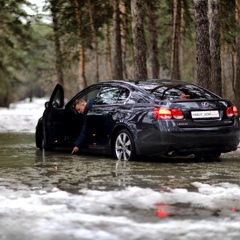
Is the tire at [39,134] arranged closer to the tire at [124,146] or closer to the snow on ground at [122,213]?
the tire at [124,146]

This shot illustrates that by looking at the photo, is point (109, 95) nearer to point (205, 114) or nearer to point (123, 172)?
point (205, 114)

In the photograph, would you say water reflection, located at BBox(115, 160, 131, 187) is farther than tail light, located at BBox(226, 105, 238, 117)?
No

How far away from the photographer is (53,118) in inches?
517

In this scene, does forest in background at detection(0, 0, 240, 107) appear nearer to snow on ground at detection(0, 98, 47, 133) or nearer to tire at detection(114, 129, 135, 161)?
snow on ground at detection(0, 98, 47, 133)

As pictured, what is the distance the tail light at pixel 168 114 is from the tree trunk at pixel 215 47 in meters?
7.84

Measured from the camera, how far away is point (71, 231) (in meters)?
5.28

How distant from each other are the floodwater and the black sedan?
0.35 metres

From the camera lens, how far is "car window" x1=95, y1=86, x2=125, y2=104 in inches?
464

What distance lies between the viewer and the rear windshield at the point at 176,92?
10.9m

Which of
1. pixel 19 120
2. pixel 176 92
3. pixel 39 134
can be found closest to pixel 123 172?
pixel 176 92

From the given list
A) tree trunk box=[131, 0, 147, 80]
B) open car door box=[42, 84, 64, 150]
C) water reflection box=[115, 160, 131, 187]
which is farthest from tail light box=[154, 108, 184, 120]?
tree trunk box=[131, 0, 147, 80]

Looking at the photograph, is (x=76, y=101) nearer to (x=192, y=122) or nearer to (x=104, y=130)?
(x=104, y=130)

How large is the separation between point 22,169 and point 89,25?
80.4 feet

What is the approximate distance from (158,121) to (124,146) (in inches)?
41.4
